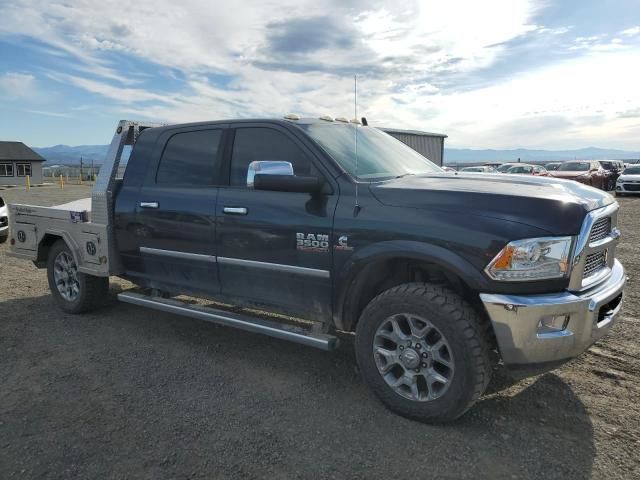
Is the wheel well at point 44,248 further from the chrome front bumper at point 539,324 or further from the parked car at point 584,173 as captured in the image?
the parked car at point 584,173

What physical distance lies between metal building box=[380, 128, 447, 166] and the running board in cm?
2167

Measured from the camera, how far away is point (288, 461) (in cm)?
284

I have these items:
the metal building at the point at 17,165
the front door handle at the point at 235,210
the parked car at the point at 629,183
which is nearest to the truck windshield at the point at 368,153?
the front door handle at the point at 235,210

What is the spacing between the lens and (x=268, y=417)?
3328 mm

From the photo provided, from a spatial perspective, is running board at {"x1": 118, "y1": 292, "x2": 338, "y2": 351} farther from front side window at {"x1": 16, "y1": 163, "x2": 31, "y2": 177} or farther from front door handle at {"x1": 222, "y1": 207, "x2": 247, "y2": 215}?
front side window at {"x1": 16, "y1": 163, "x2": 31, "y2": 177}

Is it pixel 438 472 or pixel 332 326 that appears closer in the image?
pixel 438 472

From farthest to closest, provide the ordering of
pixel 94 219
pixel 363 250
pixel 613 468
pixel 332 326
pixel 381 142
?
pixel 94 219 → pixel 381 142 → pixel 332 326 → pixel 363 250 → pixel 613 468

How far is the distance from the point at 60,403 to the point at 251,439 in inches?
58.0

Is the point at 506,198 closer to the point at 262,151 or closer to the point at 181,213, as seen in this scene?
the point at 262,151

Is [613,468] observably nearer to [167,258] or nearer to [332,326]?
[332,326]

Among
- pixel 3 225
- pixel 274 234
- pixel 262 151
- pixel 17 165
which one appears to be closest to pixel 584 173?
pixel 3 225

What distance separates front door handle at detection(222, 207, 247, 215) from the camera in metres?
3.96

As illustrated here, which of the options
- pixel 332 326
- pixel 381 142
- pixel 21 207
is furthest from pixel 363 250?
pixel 21 207

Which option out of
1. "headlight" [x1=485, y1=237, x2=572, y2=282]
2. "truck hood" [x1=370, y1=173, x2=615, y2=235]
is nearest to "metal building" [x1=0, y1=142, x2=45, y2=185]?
"truck hood" [x1=370, y1=173, x2=615, y2=235]
